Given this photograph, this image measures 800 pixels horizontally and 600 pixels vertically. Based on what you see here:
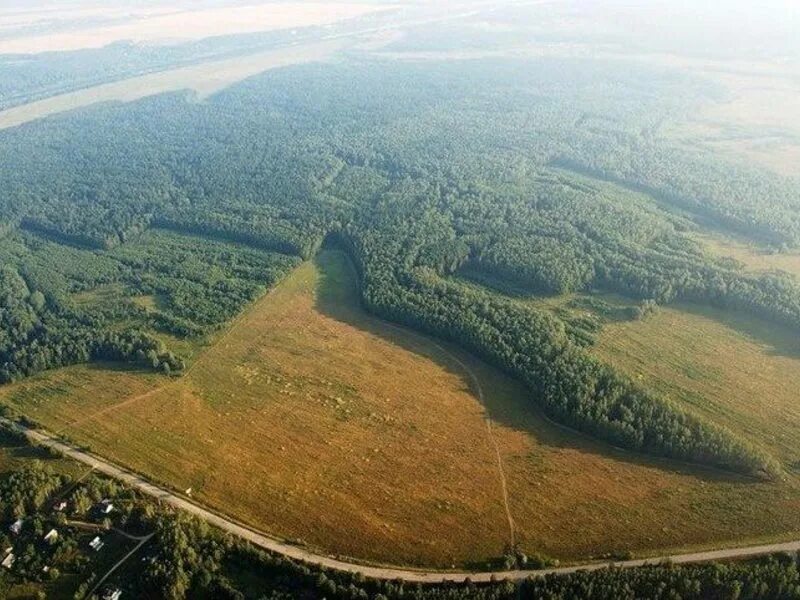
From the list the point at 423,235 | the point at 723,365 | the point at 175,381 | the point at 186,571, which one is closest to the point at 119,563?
the point at 186,571

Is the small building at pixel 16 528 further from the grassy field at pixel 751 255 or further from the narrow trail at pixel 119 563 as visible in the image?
the grassy field at pixel 751 255

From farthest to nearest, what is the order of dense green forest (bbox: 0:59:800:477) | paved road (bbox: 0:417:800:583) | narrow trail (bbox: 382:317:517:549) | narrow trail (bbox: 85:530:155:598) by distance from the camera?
1. dense green forest (bbox: 0:59:800:477)
2. narrow trail (bbox: 382:317:517:549)
3. paved road (bbox: 0:417:800:583)
4. narrow trail (bbox: 85:530:155:598)

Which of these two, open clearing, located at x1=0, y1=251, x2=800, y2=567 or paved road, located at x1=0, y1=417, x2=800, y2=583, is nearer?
paved road, located at x1=0, y1=417, x2=800, y2=583

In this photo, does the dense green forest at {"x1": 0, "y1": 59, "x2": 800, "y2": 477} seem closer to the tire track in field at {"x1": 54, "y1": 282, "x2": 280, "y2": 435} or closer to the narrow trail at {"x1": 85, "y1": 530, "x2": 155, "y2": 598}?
the tire track in field at {"x1": 54, "y1": 282, "x2": 280, "y2": 435}

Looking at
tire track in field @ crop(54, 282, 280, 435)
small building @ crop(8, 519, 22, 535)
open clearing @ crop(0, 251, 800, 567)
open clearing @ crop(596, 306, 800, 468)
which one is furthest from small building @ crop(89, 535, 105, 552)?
open clearing @ crop(596, 306, 800, 468)

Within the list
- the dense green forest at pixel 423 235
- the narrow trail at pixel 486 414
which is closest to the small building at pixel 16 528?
the dense green forest at pixel 423 235

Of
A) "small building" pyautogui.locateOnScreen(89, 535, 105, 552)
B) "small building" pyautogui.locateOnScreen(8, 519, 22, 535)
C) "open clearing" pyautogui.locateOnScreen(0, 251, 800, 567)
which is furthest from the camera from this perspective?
"open clearing" pyautogui.locateOnScreen(0, 251, 800, 567)

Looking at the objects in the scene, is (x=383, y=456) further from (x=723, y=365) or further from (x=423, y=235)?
(x=423, y=235)
